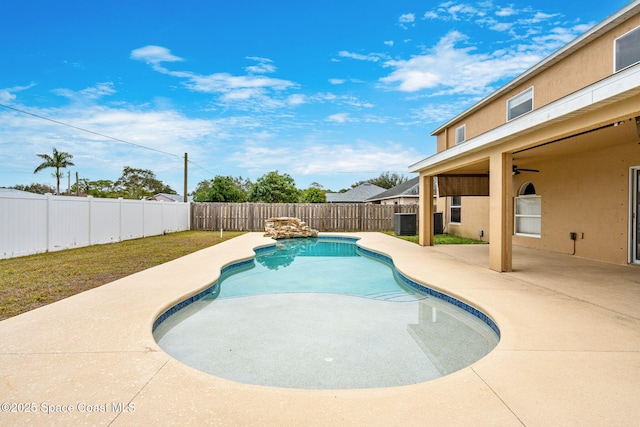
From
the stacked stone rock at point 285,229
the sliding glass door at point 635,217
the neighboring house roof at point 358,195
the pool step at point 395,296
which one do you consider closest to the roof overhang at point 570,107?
the sliding glass door at point 635,217

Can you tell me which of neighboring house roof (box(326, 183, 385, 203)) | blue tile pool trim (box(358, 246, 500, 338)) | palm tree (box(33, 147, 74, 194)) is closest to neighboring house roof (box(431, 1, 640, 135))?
blue tile pool trim (box(358, 246, 500, 338))

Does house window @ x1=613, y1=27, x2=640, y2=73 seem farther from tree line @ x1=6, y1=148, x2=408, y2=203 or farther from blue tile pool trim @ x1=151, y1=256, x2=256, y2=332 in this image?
tree line @ x1=6, y1=148, x2=408, y2=203

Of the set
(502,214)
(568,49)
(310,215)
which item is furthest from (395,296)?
(310,215)

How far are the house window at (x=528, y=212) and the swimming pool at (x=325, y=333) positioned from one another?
5151 mm

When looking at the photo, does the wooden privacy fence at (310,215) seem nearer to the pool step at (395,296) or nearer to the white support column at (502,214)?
the white support column at (502,214)

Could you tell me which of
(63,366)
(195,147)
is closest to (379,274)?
(63,366)

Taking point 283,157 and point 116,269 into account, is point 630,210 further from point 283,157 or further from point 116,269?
point 283,157

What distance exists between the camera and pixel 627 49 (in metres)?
6.11

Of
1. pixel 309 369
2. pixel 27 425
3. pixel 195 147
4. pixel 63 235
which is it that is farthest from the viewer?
pixel 195 147

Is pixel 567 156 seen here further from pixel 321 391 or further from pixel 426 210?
pixel 321 391

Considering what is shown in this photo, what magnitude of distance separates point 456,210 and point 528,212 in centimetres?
432

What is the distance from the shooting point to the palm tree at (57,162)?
3238 centimetres

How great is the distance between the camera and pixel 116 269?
21.7 ft

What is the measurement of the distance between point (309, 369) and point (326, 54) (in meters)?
14.8
